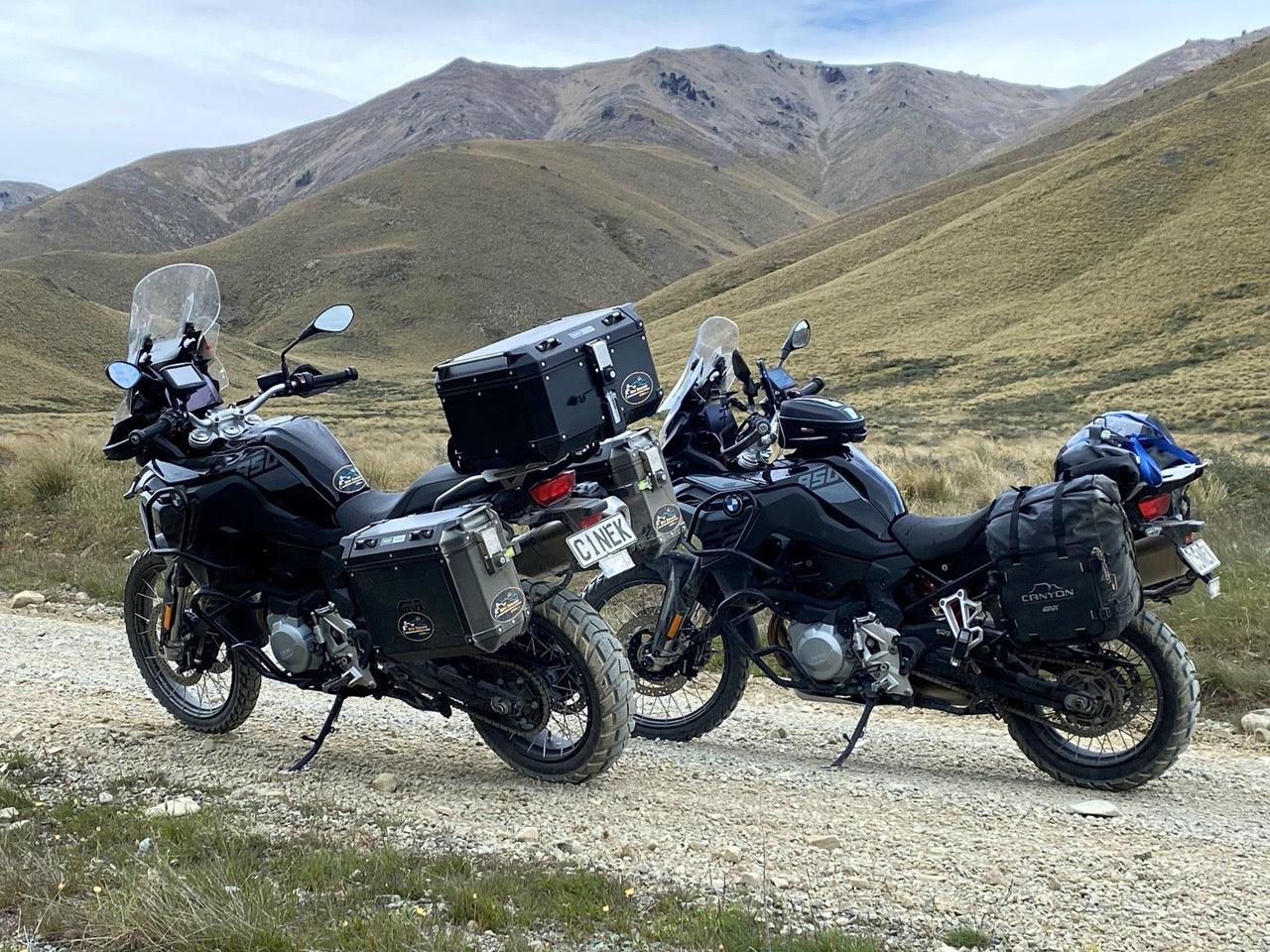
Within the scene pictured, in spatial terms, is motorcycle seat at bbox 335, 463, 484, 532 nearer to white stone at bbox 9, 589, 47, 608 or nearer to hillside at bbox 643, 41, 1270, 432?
white stone at bbox 9, 589, 47, 608

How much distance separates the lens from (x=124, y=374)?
5.39 m

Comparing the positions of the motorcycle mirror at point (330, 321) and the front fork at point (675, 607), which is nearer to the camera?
the motorcycle mirror at point (330, 321)

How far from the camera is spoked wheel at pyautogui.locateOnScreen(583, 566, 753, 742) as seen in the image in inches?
240

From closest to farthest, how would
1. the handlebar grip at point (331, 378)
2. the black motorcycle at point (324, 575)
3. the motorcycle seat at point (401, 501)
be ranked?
the black motorcycle at point (324, 575) → the motorcycle seat at point (401, 501) → the handlebar grip at point (331, 378)

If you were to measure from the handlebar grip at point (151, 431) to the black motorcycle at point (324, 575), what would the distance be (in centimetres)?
1

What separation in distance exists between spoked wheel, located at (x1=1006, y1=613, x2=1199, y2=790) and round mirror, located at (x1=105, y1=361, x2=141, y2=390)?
4.36m

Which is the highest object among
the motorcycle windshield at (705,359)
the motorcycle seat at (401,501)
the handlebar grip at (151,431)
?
the handlebar grip at (151,431)

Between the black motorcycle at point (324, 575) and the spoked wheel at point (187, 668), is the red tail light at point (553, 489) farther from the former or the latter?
the spoked wheel at point (187, 668)

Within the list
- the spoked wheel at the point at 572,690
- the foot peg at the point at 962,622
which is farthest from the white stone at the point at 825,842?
the foot peg at the point at 962,622

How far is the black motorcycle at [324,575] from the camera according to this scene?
4.78 m

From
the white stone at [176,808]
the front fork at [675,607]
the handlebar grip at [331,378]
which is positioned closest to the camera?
the white stone at [176,808]

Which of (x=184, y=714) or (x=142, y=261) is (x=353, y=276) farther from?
(x=184, y=714)

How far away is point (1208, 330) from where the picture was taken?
146ft

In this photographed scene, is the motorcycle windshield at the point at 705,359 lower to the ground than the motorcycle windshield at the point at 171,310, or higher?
lower
